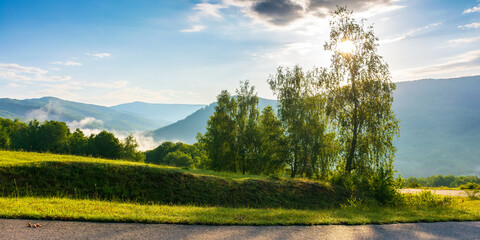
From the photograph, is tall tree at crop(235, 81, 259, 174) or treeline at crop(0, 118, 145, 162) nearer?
tall tree at crop(235, 81, 259, 174)

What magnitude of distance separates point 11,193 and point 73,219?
573cm

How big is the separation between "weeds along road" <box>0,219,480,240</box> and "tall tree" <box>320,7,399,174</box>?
44.4 ft

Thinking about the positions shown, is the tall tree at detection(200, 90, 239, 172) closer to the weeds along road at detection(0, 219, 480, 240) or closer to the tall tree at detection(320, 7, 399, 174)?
the tall tree at detection(320, 7, 399, 174)

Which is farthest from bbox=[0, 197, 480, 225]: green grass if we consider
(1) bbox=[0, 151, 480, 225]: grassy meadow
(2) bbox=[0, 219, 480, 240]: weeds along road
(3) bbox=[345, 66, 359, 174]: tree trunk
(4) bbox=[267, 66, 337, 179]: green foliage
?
(4) bbox=[267, 66, 337, 179]: green foliage

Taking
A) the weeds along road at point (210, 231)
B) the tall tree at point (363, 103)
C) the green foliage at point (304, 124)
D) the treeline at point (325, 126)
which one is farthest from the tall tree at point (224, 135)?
the weeds along road at point (210, 231)

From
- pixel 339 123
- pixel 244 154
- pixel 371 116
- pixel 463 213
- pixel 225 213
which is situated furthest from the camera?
pixel 244 154

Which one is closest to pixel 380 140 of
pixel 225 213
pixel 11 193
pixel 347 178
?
pixel 347 178

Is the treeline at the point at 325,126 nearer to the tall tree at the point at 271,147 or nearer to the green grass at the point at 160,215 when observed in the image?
the tall tree at the point at 271,147

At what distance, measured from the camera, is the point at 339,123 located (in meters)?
25.5

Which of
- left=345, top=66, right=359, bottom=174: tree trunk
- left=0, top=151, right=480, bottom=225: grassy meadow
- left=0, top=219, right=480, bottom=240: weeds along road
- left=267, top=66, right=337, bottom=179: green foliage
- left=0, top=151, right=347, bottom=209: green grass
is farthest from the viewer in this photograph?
left=267, top=66, right=337, bottom=179: green foliage

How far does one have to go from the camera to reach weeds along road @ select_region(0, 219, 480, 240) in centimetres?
831

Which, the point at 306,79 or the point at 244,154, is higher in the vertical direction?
the point at 306,79

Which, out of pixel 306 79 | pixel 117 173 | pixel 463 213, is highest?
pixel 306 79

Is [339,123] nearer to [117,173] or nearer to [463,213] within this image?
[463,213]
